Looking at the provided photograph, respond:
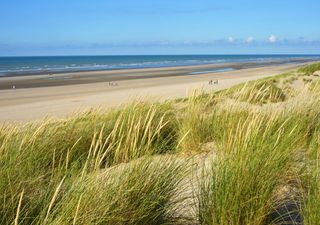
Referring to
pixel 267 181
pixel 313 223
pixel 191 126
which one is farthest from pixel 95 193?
pixel 191 126

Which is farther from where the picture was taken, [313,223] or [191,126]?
[191,126]

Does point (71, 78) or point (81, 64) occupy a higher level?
point (71, 78)

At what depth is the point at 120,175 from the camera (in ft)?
8.91

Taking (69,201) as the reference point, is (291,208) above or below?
below

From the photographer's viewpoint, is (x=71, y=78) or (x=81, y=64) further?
(x=81, y=64)

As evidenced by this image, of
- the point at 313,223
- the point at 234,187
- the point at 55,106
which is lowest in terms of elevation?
the point at 55,106

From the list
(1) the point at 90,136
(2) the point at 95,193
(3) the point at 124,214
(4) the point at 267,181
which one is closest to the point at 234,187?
(4) the point at 267,181

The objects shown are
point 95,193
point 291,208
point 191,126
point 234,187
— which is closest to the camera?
point 95,193

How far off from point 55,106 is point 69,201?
14373 millimetres

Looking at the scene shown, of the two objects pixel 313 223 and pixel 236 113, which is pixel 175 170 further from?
pixel 236 113

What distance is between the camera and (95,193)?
243 cm

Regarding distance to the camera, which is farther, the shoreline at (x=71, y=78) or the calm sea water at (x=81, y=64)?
the calm sea water at (x=81, y=64)

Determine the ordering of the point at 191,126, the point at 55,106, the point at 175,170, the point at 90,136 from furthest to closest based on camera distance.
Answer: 1. the point at 55,106
2. the point at 191,126
3. the point at 90,136
4. the point at 175,170

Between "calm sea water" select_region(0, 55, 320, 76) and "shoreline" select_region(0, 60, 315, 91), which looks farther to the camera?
"calm sea water" select_region(0, 55, 320, 76)
